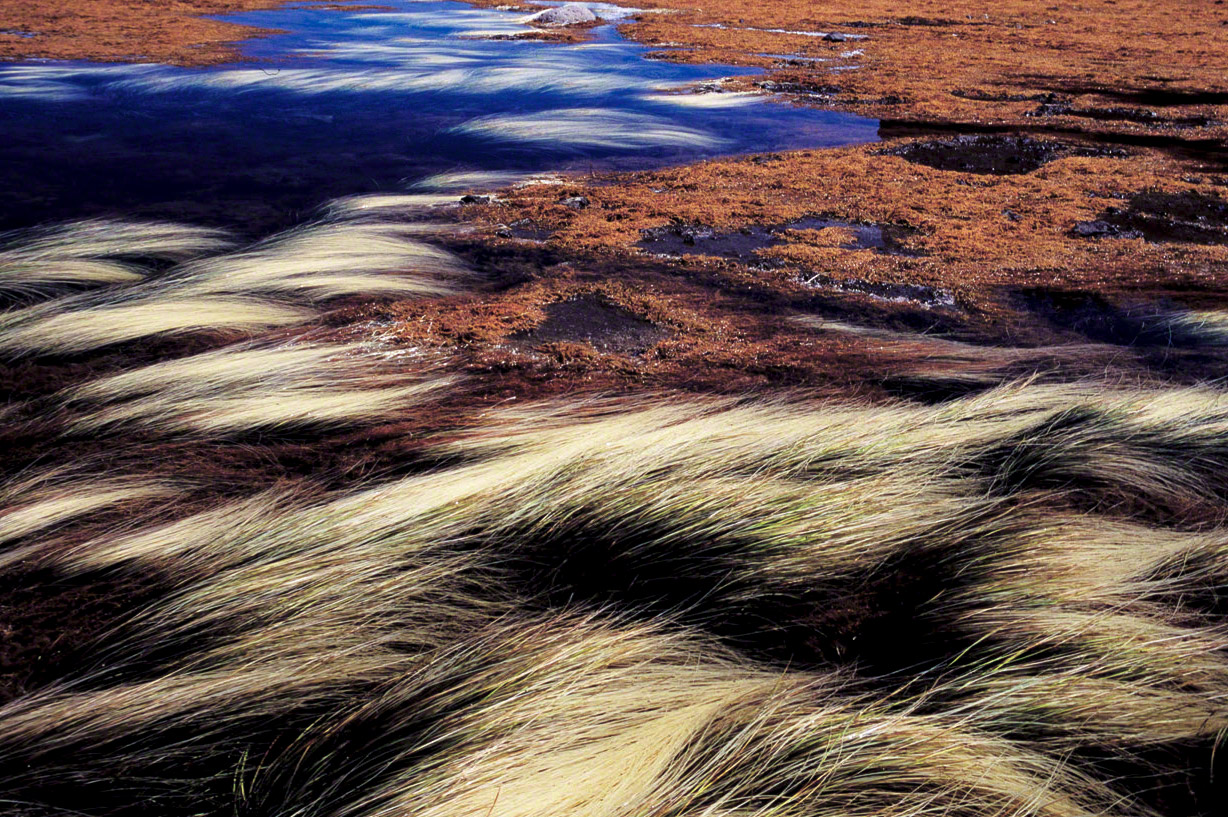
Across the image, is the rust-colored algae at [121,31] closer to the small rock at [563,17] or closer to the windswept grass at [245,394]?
the small rock at [563,17]

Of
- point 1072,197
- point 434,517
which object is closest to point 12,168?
point 434,517

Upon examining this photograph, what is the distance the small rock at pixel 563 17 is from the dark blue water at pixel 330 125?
3478mm

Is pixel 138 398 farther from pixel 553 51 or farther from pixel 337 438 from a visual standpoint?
pixel 553 51

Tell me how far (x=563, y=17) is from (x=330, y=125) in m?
8.17

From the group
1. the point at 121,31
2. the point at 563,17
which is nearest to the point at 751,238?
the point at 563,17

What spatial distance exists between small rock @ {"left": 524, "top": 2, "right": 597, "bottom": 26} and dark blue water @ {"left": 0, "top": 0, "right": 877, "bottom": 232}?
348 cm

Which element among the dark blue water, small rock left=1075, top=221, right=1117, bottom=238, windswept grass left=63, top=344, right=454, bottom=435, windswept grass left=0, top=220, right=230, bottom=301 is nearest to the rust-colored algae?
the dark blue water

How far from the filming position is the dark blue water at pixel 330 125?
18.7 feet

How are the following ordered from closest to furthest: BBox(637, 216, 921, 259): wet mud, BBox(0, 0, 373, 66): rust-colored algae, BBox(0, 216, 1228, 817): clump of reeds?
BBox(0, 216, 1228, 817): clump of reeds < BBox(637, 216, 921, 259): wet mud < BBox(0, 0, 373, 66): rust-colored algae

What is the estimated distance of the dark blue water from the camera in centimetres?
571

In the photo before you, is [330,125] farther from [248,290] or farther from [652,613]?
[652,613]

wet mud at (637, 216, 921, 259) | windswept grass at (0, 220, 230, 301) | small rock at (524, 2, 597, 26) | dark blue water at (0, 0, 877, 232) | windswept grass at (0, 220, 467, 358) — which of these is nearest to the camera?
windswept grass at (0, 220, 467, 358)

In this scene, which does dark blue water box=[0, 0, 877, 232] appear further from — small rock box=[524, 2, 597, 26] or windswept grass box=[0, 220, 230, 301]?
small rock box=[524, 2, 597, 26]

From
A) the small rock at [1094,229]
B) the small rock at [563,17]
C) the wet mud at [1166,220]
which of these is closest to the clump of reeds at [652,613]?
the small rock at [1094,229]
